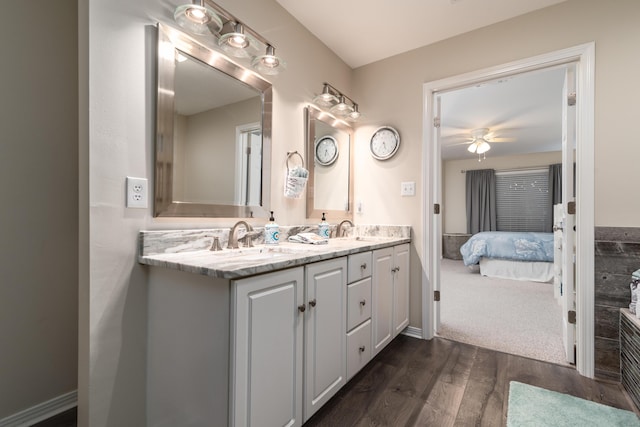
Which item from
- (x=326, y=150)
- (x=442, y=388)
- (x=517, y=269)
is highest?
(x=326, y=150)

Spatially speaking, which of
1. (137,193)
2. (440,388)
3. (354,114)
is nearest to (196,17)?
(137,193)

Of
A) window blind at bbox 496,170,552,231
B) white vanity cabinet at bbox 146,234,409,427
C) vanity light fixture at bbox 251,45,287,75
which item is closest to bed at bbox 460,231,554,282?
window blind at bbox 496,170,552,231

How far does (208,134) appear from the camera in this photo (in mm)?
1629

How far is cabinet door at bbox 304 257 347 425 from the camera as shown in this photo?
1367 millimetres

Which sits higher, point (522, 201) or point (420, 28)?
point (420, 28)

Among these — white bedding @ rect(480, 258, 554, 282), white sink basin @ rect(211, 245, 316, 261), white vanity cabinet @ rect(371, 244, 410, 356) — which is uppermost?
white sink basin @ rect(211, 245, 316, 261)

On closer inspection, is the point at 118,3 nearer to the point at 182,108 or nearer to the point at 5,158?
the point at 182,108

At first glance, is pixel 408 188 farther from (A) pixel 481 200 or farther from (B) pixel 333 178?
(A) pixel 481 200

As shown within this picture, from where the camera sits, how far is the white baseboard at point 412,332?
2517 millimetres

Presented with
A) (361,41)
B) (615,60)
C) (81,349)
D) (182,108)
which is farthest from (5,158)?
(615,60)

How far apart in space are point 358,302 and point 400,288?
73 cm

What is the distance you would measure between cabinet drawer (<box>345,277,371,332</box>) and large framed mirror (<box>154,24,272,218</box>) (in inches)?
29.4

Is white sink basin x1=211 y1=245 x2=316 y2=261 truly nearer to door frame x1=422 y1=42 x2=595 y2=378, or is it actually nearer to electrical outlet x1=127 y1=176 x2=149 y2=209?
electrical outlet x1=127 y1=176 x2=149 y2=209

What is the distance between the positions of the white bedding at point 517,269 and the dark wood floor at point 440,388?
3.12 metres
